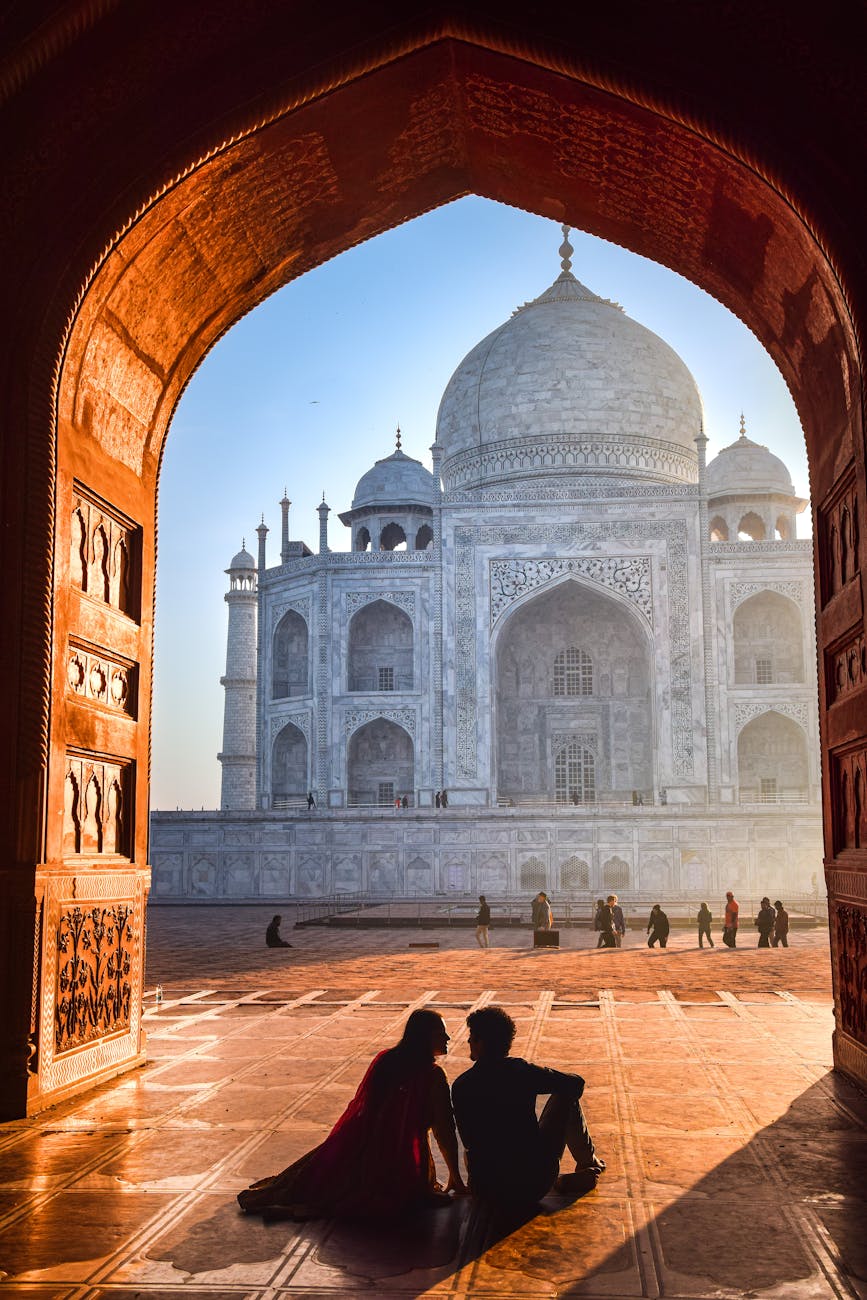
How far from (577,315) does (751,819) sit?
16190 millimetres

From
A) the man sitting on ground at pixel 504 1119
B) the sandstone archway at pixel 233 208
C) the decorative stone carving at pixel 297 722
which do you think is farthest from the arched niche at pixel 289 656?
the man sitting on ground at pixel 504 1119

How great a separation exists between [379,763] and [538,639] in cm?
494

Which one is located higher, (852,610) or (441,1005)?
(852,610)

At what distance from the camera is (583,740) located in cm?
3038

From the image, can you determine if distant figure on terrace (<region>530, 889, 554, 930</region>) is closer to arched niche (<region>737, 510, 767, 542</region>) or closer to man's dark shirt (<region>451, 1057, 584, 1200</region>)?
man's dark shirt (<region>451, 1057, 584, 1200</region>)

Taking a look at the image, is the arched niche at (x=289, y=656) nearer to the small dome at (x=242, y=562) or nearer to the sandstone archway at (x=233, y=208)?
the small dome at (x=242, y=562)

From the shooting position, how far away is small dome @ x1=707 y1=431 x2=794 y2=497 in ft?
105

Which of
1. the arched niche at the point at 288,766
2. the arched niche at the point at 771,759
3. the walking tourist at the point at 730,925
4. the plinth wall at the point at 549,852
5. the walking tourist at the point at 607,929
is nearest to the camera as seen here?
the walking tourist at the point at 607,929

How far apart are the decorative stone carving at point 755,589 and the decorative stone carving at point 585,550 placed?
109 centimetres

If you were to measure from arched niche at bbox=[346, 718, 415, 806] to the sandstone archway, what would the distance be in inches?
922

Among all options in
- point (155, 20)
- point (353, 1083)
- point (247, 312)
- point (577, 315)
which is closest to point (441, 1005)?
point (353, 1083)

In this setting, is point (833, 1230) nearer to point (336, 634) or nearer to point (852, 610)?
point (852, 610)

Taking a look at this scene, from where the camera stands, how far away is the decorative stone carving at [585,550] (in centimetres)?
2827

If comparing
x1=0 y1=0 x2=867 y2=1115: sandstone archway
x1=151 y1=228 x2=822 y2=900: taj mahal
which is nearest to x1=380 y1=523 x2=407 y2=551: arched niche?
x1=151 y1=228 x2=822 y2=900: taj mahal
